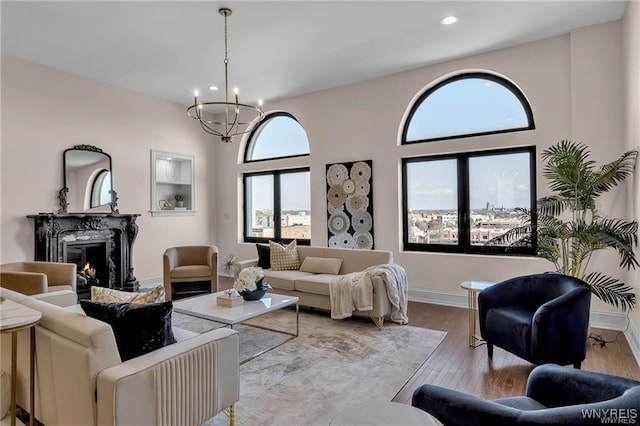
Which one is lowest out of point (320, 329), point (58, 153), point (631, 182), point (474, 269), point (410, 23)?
point (320, 329)

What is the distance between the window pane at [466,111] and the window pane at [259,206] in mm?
3037

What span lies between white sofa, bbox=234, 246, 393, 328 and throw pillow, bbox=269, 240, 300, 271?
0.34ft

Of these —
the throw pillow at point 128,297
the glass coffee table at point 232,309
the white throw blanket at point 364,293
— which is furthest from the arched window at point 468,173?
the throw pillow at point 128,297

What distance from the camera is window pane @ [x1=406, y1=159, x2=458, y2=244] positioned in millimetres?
5090

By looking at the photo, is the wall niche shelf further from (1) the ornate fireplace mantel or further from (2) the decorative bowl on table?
(2) the decorative bowl on table

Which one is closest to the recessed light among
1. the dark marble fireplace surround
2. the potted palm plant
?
the potted palm plant

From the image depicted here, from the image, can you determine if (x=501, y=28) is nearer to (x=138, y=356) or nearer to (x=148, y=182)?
(x=138, y=356)

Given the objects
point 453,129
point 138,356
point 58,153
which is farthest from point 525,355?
point 58,153

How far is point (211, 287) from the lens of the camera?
17.3ft

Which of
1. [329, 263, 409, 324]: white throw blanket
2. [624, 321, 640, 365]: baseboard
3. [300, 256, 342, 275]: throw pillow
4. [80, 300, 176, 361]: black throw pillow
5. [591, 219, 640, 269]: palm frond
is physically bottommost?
[624, 321, 640, 365]: baseboard

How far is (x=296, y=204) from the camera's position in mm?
6688

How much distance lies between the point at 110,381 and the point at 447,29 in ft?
14.6

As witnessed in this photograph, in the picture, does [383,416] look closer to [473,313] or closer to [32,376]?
[32,376]

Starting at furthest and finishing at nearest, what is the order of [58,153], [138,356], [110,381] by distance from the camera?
[58,153] → [138,356] → [110,381]
